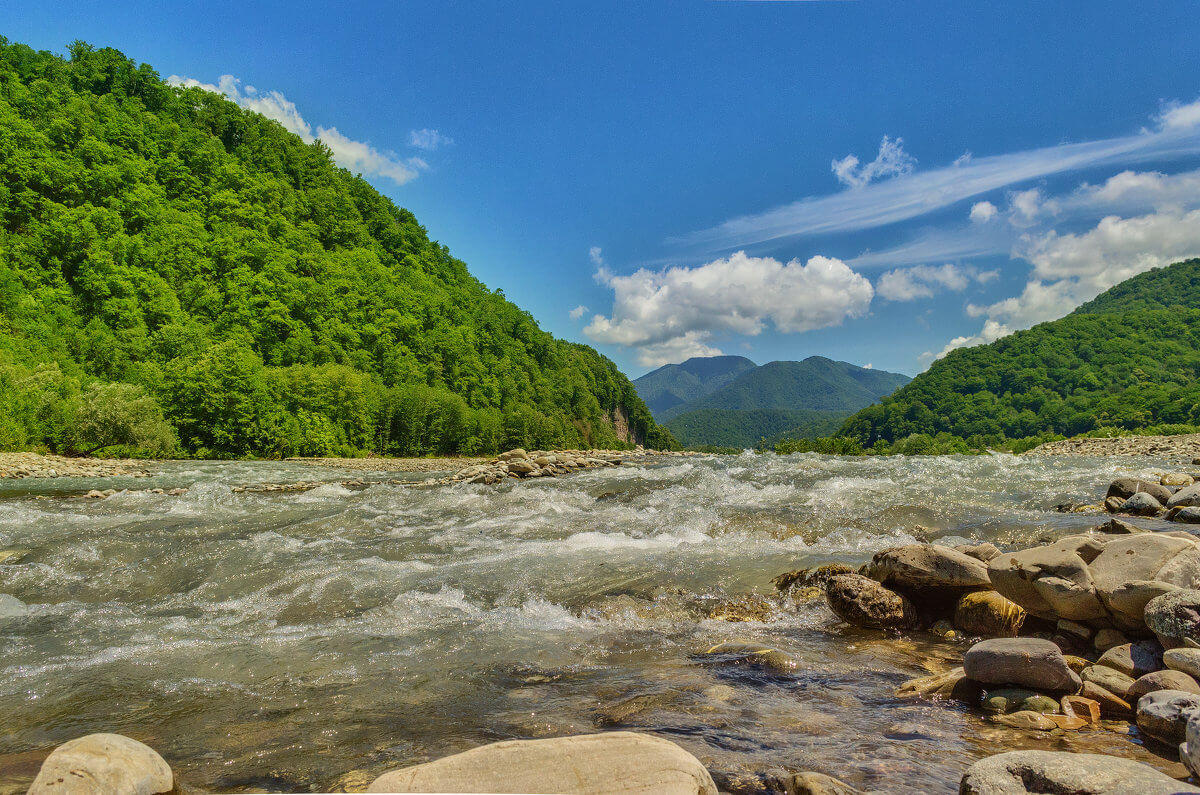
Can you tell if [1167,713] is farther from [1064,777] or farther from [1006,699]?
[1064,777]

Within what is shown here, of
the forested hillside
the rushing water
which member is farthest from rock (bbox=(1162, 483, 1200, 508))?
the forested hillside

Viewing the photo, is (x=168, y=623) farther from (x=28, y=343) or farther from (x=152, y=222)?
(x=152, y=222)

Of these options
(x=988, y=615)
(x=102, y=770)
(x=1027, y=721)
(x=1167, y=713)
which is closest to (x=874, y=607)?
(x=988, y=615)

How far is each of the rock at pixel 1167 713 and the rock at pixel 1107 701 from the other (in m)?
0.31

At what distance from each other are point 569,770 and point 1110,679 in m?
4.11

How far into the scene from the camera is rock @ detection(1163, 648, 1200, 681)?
12.3ft

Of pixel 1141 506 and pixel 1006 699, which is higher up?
pixel 1141 506

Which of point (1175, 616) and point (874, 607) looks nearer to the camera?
point (1175, 616)

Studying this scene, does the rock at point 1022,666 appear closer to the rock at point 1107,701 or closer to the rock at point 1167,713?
the rock at point 1107,701

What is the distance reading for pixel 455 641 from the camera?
220 inches

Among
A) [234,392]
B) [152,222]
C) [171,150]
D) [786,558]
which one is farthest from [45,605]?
[171,150]

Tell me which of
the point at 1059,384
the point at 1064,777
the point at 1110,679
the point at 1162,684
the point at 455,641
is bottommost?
the point at 455,641

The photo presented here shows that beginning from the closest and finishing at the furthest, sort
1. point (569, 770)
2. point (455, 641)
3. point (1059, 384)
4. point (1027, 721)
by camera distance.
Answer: point (569, 770), point (1027, 721), point (455, 641), point (1059, 384)

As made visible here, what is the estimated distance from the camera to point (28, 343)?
35719 millimetres
